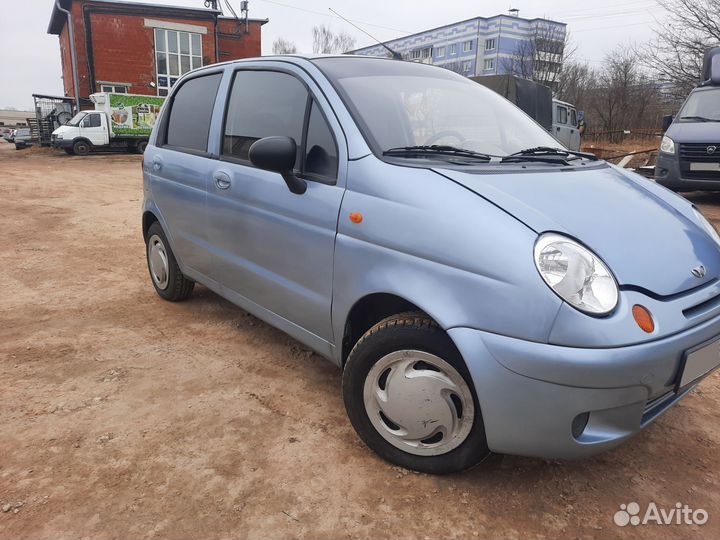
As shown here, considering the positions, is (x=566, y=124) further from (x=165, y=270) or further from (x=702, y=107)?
(x=165, y=270)

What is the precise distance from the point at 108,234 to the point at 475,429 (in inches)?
257

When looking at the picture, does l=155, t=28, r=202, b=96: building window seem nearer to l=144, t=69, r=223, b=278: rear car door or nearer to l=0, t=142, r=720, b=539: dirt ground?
l=144, t=69, r=223, b=278: rear car door

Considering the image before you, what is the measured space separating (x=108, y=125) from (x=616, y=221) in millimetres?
24931

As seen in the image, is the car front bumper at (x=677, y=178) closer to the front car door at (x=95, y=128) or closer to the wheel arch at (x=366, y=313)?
the wheel arch at (x=366, y=313)

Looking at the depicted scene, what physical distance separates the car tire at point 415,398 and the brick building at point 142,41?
101ft

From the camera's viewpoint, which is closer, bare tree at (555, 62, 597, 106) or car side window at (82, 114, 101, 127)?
car side window at (82, 114, 101, 127)

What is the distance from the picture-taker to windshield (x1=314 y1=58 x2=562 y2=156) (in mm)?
2506

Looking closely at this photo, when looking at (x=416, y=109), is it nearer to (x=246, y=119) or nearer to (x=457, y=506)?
(x=246, y=119)

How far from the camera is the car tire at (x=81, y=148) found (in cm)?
2277

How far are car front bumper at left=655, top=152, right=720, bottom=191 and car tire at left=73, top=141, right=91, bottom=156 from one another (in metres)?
22.3

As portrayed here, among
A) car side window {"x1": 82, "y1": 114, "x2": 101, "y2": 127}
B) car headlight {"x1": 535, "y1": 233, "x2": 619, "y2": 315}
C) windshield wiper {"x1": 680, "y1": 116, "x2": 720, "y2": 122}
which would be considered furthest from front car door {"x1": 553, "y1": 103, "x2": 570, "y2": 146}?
car side window {"x1": 82, "y1": 114, "x2": 101, "y2": 127}

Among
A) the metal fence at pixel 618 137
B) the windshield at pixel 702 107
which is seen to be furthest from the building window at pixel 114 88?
the windshield at pixel 702 107

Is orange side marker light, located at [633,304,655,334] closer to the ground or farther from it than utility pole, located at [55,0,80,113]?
closer to the ground

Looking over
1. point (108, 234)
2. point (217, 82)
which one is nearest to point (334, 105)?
point (217, 82)
